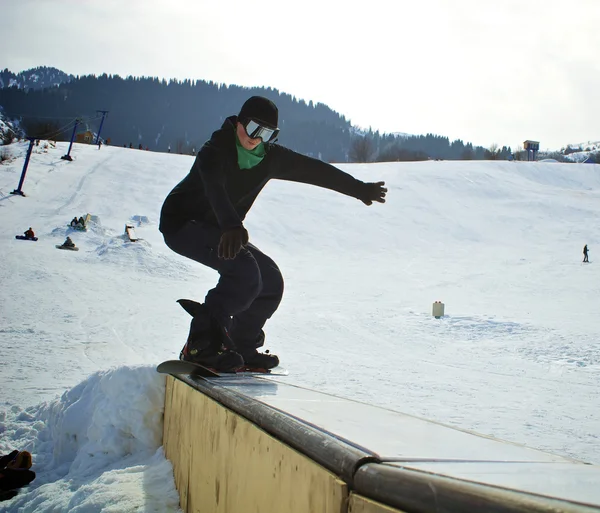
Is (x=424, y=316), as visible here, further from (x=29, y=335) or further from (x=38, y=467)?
(x=38, y=467)

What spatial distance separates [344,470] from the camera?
105 cm

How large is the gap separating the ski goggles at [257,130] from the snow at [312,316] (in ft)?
5.01

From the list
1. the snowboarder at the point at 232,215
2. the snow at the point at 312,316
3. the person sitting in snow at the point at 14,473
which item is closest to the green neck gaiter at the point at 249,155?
the snowboarder at the point at 232,215

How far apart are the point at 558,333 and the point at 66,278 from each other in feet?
37.2

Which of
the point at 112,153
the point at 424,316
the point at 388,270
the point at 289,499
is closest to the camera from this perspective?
the point at 289,499

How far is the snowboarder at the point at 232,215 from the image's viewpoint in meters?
3.06

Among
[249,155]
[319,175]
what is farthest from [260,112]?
[319,175]

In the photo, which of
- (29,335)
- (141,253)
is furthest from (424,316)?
(141,253)

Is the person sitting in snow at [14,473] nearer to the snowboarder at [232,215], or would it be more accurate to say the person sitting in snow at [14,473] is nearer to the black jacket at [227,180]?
the snowboarder at [232,215]

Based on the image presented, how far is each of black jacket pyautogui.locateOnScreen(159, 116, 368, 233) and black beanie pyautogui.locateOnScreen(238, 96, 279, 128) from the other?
136mm

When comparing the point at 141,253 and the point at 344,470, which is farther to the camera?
the point at 141,253

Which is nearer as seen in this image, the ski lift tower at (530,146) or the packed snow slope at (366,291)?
the packed snow slope at (366,291)

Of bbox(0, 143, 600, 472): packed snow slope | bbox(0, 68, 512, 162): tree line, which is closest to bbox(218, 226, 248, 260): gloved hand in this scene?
bbox(0, 143, 600, 472): packed snow slope

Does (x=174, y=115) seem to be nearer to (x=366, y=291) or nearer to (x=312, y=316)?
(x=366, y=291)
